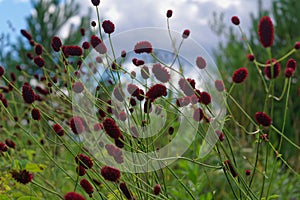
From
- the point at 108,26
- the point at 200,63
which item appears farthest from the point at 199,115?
the point at 108,26

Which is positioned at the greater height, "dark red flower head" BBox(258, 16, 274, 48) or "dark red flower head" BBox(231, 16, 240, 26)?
"dark red flower head" BBox(231, 16, 240, 26)

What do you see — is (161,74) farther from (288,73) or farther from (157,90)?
(288,73)

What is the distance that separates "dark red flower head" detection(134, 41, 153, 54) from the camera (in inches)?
65.6

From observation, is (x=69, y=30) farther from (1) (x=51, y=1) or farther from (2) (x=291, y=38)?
(2) (x=291, y=38)

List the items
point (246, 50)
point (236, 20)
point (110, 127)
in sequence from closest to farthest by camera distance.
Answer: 1. point (110, 127)
2. point (236, 20)
3. point (246, 50)

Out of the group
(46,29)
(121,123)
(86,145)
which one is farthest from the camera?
(46,29)

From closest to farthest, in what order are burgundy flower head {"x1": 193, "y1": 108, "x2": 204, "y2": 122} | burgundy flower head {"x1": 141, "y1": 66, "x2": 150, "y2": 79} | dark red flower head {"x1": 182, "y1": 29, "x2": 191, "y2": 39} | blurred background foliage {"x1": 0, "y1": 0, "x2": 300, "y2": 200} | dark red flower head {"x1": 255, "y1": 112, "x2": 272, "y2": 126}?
dark red flower head {"x1": 255, "y1": 112, "x2": 272, "y2": 126}
burgundy flower head {"x1": 193, "y1": 108, "x2": 204, "y2": 122}
burgundy flower head {"x1": 141, "y1": 66, "x2": 150, "y2": 79}
dark red flower head {"x1": 182, "y1": 29, "x2": 191, "y2": 39}
blurred background foliage {"x1": 0, "y1": 0, "x2": 300, "y2": 200}

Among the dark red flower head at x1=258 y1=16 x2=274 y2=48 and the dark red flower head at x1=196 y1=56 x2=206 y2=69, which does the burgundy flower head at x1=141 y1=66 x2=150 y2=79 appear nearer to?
the dark red flower head at x1=196 y1=56 x2=206 y2=69

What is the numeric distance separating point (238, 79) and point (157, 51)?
38 centimetres

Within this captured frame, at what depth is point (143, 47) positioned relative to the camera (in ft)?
5.53

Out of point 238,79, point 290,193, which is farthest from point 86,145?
point 290,193

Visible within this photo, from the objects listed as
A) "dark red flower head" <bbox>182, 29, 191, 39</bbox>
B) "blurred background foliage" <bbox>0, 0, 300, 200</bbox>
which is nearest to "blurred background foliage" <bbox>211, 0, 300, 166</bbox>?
"blurred background foliage" <bbox>0, 0, 300, 200</bbox>

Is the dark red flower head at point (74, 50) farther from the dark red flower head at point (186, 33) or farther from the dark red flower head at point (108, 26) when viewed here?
the dark red flower head at point (186, 33)

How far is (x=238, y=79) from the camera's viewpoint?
152 centimetres
